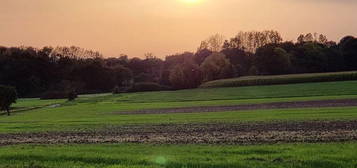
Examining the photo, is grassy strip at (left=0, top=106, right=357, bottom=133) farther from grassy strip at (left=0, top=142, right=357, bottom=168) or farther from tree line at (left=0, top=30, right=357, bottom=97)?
tree line at (left=0, top=30, right=357, bottom=97)

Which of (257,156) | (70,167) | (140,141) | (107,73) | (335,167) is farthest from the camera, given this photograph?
(107,73)

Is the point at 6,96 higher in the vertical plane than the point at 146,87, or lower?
lower

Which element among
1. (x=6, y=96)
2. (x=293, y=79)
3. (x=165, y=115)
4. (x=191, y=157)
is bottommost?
(x=165, y=115)

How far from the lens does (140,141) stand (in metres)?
23.3

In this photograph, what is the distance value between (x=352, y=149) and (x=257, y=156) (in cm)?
346

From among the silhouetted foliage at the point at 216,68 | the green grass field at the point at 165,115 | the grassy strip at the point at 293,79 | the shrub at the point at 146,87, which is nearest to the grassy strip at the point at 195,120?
the green grass field at the point at 165,115

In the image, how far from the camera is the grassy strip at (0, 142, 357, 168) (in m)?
14.2

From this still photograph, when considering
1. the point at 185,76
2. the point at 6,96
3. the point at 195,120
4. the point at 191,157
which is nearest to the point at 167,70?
the point at 185,76

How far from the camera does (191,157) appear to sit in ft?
52.0

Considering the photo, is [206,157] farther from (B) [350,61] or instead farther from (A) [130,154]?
(B) [350,61]

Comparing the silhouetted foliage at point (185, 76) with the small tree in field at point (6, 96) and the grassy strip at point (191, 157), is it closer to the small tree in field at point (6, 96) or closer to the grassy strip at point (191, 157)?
the small tree in field at point (6, 96)

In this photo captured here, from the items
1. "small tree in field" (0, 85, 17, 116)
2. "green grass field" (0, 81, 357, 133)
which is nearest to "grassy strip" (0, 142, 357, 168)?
"green grass field" (0, 81, 357, 133)

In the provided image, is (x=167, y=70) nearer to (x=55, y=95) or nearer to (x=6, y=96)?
(x=55, y=95)

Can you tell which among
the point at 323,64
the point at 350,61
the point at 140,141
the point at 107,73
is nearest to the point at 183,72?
the point at 107,73
